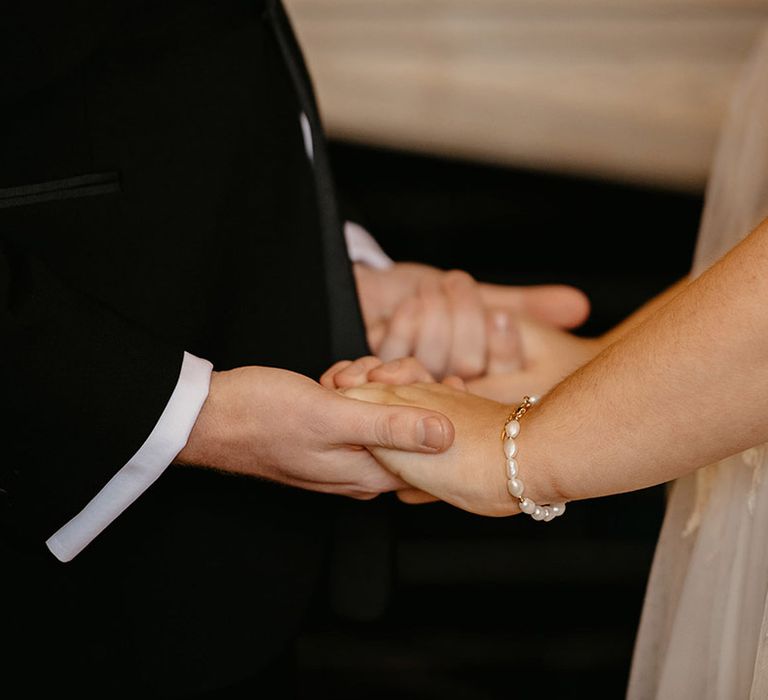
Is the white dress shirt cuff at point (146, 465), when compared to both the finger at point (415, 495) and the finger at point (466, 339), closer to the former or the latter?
the finger at point (415, 495)

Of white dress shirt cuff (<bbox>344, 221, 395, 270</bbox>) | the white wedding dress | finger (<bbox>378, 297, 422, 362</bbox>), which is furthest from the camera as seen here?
white dress shirt cuff (<bbox>344, 221, 395, 270</bbox>)

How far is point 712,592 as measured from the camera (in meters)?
0.76

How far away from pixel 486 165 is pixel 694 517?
115 centimetres

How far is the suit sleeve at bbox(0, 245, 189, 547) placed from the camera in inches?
27.1

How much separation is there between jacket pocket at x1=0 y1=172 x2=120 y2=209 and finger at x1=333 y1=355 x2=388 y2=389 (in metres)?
0.26

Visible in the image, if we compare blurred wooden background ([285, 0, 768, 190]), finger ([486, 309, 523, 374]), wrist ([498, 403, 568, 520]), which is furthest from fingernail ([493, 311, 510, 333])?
blurred wooden background ([285, 0, 768, 190])

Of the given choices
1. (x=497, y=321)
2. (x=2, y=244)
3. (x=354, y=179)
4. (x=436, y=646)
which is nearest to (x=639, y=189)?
(x=354, y=179)

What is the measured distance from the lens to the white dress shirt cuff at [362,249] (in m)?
1.16

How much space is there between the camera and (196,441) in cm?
76

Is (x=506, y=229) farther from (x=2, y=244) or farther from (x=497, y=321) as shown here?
(x=2, y=244)

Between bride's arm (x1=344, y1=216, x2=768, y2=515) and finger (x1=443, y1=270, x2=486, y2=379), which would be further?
finger (x1=443, y1=270, x2=486, y2=379)

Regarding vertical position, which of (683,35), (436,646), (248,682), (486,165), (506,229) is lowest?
(248,682)

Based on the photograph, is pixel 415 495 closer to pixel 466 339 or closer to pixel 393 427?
pixel 393 427

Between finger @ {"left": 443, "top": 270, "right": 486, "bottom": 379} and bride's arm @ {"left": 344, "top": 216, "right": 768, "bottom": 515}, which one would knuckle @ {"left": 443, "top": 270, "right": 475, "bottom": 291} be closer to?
finger @ {"left": 443, "top": 270, "right": 486, "bottom": 379}
